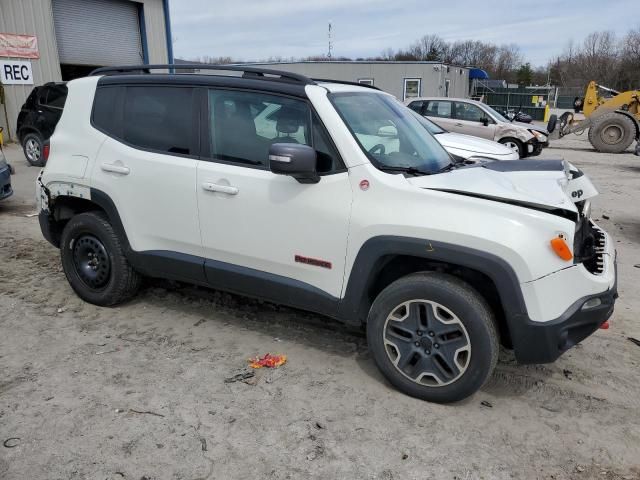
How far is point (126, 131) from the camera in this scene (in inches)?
158

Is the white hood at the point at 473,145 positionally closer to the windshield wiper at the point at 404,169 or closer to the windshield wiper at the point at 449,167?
the windshield wiper at the point at 449,167

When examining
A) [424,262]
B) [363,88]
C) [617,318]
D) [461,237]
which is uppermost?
[363,88]

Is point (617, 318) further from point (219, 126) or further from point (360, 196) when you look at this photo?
point (219, 126)

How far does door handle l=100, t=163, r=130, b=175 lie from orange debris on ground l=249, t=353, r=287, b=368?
170cm

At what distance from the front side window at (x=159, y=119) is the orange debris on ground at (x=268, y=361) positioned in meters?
1.55

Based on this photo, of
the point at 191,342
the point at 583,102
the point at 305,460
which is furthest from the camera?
the point at 583,102

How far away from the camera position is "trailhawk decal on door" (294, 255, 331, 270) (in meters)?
3.28

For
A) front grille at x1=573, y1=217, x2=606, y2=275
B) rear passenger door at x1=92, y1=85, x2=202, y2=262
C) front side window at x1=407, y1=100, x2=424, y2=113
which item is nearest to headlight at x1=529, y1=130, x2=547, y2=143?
front side window at x1=407, y1=100, x2=424, y2=113

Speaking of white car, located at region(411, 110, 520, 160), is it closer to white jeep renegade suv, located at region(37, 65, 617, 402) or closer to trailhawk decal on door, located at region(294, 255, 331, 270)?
white jeep renegade suv, located at region(37, 65, 617, 402)

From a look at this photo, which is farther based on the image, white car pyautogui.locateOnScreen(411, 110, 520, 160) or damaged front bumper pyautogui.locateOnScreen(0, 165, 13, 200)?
white car pyautogui.locateOnScreen(411, 110, 520, 160)

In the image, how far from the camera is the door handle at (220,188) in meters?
3.49

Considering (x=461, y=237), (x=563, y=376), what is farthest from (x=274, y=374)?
(x=563, y=376)

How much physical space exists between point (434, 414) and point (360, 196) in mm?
1354

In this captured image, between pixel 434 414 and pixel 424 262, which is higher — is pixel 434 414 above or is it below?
below
